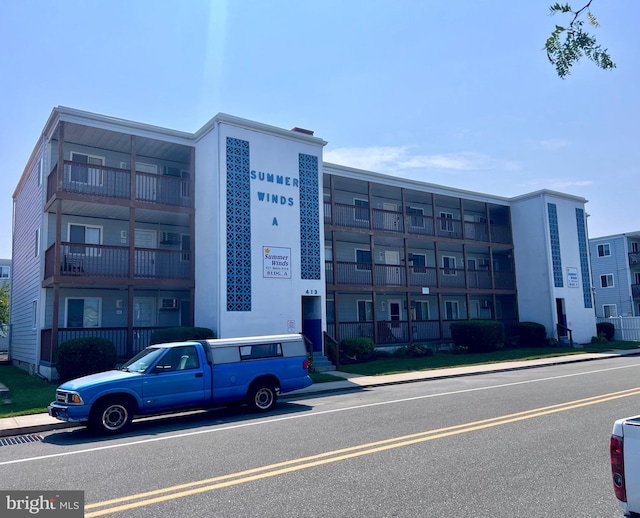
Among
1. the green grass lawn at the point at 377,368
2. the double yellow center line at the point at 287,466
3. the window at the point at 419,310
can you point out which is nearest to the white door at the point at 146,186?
the green grass lawn at the point at 377,368

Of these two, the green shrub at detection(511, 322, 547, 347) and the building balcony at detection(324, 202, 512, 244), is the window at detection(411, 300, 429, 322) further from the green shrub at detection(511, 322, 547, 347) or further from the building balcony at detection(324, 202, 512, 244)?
the green shrub at detection(511, 322, 547, 347)

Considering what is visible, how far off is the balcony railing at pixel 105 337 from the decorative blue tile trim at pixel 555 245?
23531 millimetres

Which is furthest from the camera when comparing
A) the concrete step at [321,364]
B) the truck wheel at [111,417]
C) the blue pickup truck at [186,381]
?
the concrete step at [321,364]

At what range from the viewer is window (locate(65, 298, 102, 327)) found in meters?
20.9

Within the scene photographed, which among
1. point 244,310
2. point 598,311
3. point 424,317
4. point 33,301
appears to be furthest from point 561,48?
point 598,311

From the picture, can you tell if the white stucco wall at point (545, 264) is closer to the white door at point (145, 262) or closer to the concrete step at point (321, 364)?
the concrete step at point (321, 364)

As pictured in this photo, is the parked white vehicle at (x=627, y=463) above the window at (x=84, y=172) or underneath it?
underneath

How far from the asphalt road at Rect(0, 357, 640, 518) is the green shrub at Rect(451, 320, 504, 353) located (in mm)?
14547

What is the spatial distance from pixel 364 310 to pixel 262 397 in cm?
1692

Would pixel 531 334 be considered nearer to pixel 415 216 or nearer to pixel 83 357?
pixel 415 216

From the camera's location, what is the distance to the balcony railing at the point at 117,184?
63.8 ft

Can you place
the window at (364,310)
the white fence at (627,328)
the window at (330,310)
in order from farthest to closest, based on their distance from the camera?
the white fence at (627,328)
the window at (364,310)
the window at (330,310)

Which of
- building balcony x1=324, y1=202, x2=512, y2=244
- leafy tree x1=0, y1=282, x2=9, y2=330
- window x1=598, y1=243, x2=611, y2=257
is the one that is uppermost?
window x1=598, y1=243, x2=611, y2=257

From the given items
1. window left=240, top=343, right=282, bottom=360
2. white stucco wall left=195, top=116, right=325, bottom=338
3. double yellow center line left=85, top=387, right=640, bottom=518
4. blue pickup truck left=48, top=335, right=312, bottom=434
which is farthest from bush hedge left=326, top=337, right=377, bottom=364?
double yellow center line left=85, top=387, right=640, bottom=518
